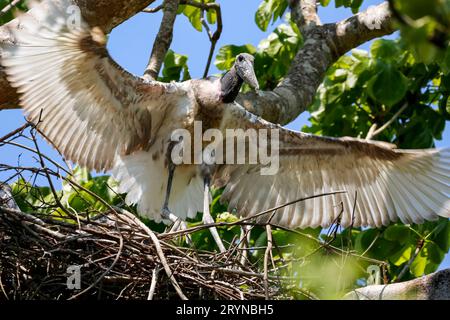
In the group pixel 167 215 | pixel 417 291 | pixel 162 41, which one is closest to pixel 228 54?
pixel 162 41

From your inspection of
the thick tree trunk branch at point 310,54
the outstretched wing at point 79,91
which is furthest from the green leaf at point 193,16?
the outstretched wing at point 79,91

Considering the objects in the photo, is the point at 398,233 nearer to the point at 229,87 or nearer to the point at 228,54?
the point at 229,87

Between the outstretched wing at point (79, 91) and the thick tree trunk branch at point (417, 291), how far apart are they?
85.4 inches

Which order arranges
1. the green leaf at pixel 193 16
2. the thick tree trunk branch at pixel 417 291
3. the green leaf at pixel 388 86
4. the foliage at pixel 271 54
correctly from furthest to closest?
the foliage at pixel 271 54, the green leaf at pixel 193 16, the green leaf at pixel 388 86, the thick tree trunk branch at pixel 417 291

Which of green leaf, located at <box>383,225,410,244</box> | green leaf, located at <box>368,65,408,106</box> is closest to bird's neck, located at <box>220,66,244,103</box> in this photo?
green leaf, located at <box>383,225,410,244</box>

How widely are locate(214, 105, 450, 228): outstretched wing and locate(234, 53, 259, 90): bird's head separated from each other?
0.23 metres

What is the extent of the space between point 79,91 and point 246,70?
1.29 m

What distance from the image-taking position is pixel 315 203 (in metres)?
5.71

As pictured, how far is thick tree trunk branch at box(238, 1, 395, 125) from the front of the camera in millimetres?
5523

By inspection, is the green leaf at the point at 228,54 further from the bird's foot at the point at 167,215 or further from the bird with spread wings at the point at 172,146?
the bird's foot at the point at 167,215

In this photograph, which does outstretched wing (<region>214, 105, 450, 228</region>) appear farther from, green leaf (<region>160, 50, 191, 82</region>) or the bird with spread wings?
green leaf (<region>160, 50, 191, 82</region>)

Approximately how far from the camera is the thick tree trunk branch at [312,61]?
18.1 ft

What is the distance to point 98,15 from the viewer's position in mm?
4602
